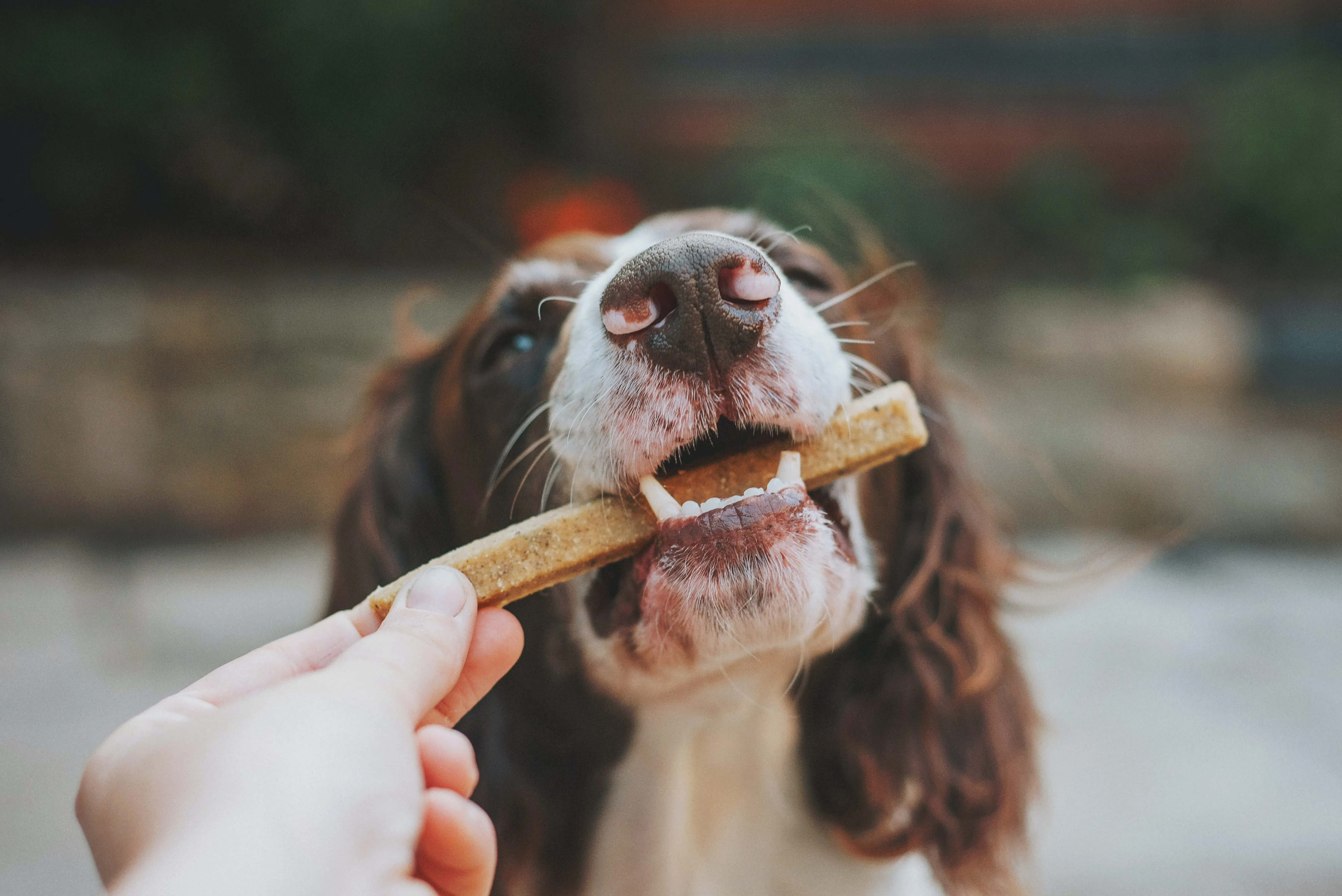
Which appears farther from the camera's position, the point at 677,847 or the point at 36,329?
the point at 36,329

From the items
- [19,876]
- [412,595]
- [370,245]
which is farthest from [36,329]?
[412,595]

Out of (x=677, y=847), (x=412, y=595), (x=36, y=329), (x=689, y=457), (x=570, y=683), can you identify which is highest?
(x=36, y=329)

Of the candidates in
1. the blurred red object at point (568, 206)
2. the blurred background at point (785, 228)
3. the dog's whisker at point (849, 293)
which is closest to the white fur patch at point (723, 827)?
the dog's whisker at point (849, 293)

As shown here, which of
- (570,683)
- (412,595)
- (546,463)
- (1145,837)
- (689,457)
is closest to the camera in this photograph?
(412,595)

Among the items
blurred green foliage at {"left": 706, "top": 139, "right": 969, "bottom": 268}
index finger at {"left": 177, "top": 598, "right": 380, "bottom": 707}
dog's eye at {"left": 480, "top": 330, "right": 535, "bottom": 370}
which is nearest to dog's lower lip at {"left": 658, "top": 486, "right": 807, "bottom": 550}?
index finger at {"left": 177, "top": 598, "right": 380, "bottom": 707}

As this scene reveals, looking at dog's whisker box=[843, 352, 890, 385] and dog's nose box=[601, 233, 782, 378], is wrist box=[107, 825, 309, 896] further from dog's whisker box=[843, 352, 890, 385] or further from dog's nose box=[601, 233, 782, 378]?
dog's whisker box=[843, 352, 890, 385]

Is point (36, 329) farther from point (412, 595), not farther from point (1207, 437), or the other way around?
point (1207, 437)

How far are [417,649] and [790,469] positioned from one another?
22.1 inches

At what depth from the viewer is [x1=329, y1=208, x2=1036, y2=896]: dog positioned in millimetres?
1374

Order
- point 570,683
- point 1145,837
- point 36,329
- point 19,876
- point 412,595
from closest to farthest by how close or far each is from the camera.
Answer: point 412,595, point 570,683, point 19,876, point 1145,837, point 36,329

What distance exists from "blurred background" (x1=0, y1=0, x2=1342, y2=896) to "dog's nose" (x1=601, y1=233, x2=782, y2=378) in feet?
6.13

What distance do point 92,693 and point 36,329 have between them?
276 cm

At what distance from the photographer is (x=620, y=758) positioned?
74.8 inches

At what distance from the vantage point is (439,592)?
1.18 m
